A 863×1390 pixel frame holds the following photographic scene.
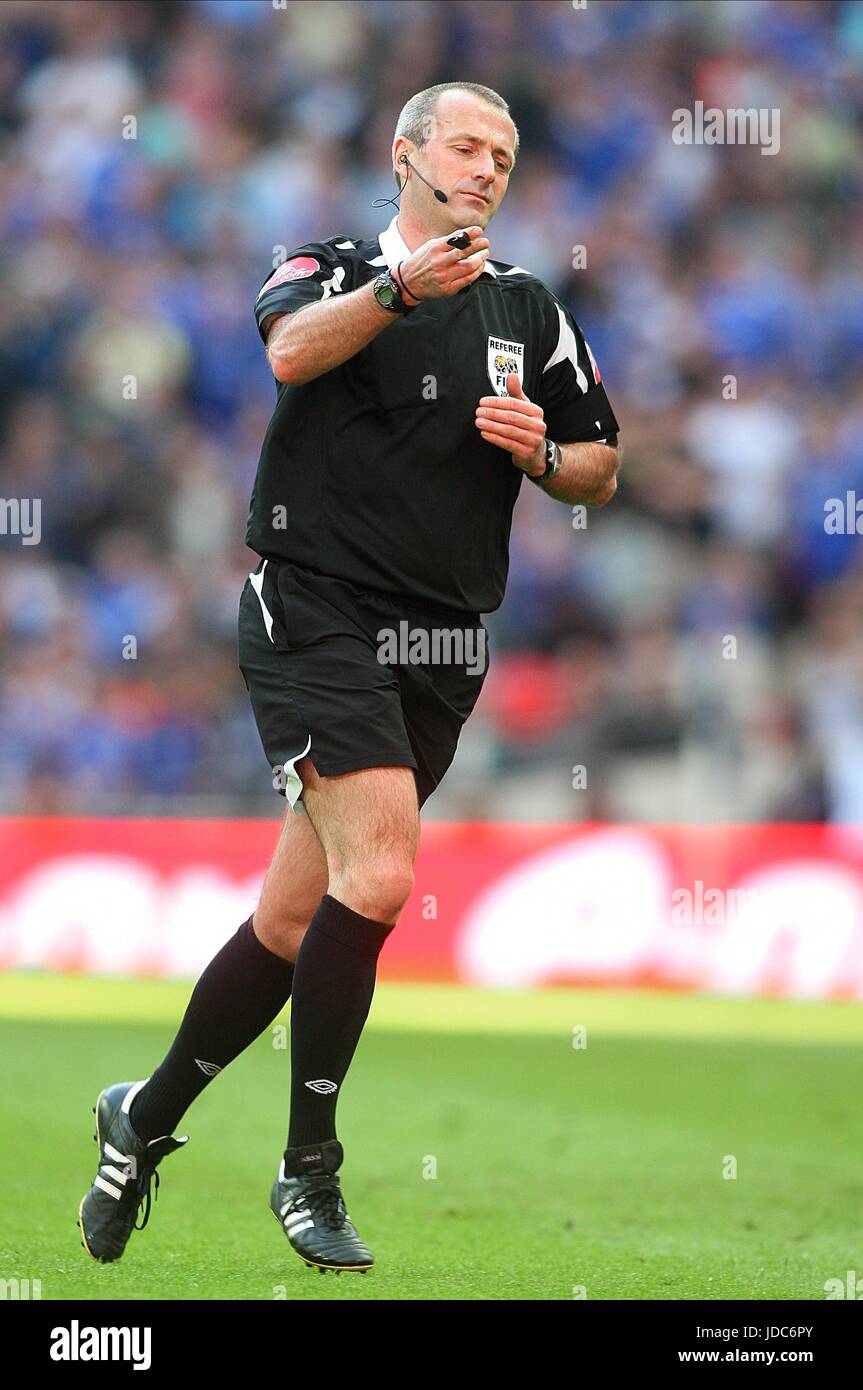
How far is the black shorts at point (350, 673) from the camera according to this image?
15.1 feet

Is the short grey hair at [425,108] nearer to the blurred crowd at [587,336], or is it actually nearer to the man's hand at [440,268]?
the man's hand at [440,268]

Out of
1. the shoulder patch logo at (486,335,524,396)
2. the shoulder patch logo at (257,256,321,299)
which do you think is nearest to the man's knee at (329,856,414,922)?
the shoulder patch logo at (486,335,524,396)

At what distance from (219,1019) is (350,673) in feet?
3.07

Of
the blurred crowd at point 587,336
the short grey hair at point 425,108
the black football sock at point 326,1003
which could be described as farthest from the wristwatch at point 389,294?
the blurred crowd at point 587,336

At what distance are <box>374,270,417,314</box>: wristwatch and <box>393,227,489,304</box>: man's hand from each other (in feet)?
0.06

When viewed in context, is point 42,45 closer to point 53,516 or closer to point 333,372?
point 53,516

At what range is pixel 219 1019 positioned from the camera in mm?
4902

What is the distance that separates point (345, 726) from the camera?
4582 millimetres

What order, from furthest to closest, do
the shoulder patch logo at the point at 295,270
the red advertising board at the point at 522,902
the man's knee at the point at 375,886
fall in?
1. the red advertising board at the point at 522,902
2. the shoulder patch logo at the point at 295,270
3. the man's knee at the point at 375,886

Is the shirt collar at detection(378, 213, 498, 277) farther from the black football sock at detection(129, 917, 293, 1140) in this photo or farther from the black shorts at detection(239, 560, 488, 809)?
the black football sock at detection(129, 917, 293, 1140)

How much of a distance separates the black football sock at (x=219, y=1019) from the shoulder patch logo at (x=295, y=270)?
156 centimetres

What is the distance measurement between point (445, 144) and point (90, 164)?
37.0ft

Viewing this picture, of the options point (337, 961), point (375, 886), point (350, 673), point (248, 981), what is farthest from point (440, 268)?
point (248, 981)

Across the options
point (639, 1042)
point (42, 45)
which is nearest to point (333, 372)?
point (639, 1042)
